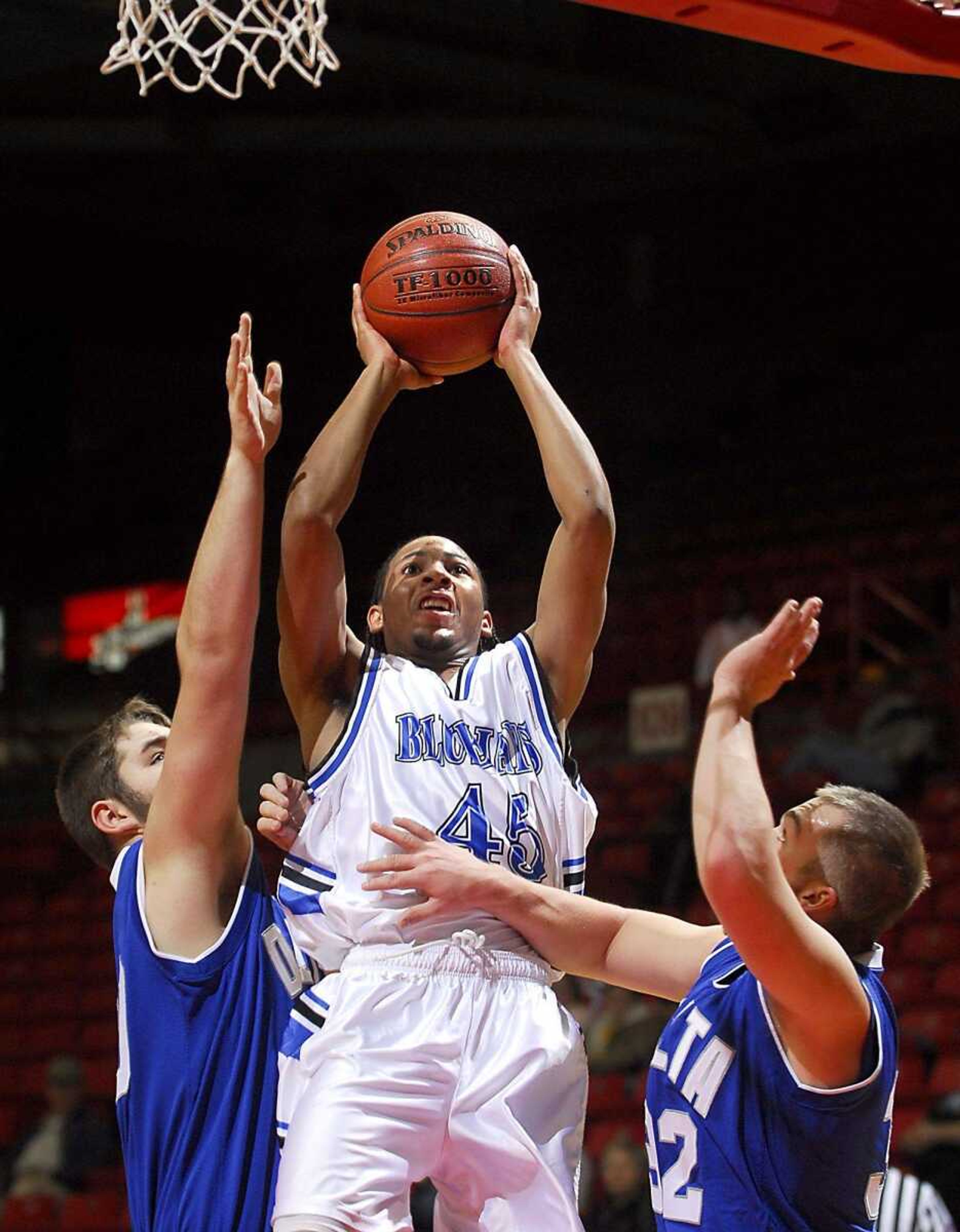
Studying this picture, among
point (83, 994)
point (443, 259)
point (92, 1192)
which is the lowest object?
point (92, 1192)

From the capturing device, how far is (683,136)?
1252 centimetres

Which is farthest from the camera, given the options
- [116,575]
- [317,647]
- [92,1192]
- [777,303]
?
[116,575]

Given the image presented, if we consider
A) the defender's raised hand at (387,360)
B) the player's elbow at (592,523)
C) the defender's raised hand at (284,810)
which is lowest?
the defender's raised hand at (284,810)

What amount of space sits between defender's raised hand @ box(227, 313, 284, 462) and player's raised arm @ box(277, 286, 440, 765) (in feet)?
0.59

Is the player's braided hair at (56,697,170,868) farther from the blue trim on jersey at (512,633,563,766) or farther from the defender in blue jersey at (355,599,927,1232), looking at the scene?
the defender in blue jersey at (355,599,927,1232)

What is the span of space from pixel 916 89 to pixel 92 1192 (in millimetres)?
8422

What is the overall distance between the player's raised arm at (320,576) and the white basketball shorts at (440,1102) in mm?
577

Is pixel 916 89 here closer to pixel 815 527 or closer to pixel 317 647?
pixel 815 527

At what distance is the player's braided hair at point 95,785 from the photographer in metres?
3.76

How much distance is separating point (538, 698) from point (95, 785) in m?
0.96

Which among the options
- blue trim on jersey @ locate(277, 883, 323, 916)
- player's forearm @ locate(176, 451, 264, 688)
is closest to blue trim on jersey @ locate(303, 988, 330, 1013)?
blue trim on jersey @ locate(277, 883, 323, 916)

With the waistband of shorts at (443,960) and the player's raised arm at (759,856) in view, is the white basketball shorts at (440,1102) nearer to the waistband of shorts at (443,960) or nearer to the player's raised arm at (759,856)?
the waistband of shorts at (443,960)

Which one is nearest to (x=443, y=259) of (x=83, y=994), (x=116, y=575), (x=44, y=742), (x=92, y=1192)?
(x=92, y=1192)

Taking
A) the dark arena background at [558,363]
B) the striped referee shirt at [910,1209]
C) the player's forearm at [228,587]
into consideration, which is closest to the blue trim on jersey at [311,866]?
the player's forearm at [228,587]
